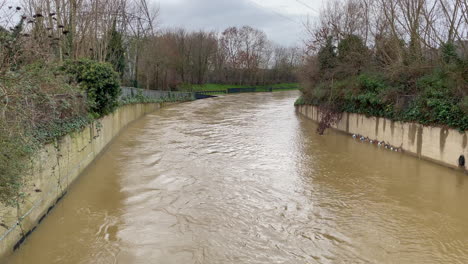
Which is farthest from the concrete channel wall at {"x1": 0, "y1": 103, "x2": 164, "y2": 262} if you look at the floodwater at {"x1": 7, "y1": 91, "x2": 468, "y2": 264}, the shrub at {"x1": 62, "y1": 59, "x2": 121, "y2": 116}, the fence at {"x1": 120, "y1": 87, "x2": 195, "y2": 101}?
the fence at {"x1": 120, "y1": 87, "x2": 195, "y2": 101}

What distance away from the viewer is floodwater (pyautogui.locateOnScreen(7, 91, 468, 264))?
5914 mm

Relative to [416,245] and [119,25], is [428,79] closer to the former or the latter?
[416,245]

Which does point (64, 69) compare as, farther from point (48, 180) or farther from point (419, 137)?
point (419, 137)

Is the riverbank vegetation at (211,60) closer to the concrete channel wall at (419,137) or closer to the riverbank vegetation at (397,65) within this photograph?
the riverbank vegetation at (397,65)

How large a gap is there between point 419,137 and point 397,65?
141 inches

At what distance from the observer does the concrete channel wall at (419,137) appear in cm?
1081

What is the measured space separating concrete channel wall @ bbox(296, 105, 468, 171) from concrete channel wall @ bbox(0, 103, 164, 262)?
1058cm

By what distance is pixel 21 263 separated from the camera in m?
5.45

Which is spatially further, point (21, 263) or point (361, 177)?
point (361, 177)

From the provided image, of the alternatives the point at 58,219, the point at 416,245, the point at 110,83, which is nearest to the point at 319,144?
the point at 110,83

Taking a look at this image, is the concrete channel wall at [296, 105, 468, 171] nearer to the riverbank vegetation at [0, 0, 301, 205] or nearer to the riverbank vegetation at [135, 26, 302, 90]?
the riverbank vegetation at [0, 0, 301, 205]

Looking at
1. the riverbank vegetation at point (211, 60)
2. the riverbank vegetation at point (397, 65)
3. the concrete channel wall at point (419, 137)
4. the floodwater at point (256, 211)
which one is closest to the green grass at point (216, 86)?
the riverbank vegetation at point (211, 60)

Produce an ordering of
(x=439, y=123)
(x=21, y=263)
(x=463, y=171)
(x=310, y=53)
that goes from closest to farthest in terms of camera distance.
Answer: (x=21, y=263), (x=463, y=171), (x=439, y=123), (x=310, y=53)

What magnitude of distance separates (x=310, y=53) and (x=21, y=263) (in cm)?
2531
